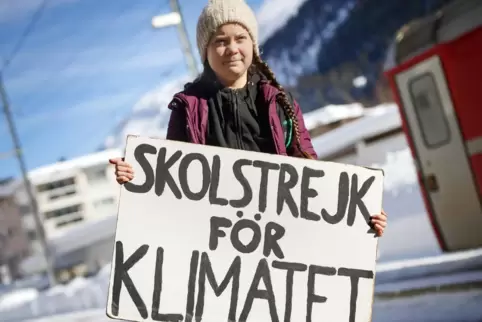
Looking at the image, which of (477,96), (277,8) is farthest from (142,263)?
(277,8)

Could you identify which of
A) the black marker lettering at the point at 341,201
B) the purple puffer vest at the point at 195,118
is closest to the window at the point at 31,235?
the purple puffer vest at the point at 195,118

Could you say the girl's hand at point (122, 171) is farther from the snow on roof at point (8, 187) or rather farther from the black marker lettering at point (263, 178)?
the snow on roof at point (8, 187)

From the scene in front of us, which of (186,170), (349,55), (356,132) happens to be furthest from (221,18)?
(349,55)

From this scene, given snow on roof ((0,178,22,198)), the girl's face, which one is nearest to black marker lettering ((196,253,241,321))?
the girl's face

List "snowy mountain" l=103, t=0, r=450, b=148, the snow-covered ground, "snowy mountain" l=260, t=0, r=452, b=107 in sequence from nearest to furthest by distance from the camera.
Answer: the snow-covered ground → "snowy mountain" l=260, t=0, r=452, b=107 → "snowy mountain" l=103, t=0, r=450, b=148

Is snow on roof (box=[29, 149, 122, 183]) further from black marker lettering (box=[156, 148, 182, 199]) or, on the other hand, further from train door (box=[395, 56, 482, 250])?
black marker lettering (box=[156, 148, 182, 199])

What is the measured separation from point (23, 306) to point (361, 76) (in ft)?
184

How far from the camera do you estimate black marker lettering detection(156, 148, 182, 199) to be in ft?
8.06

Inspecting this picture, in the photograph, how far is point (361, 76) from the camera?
6681 cm

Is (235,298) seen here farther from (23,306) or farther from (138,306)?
(23,306)

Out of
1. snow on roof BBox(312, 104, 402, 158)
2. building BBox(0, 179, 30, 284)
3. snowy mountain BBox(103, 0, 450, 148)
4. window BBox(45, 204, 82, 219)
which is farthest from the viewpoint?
snowy mountain BBox(103, 0, 450, 148)

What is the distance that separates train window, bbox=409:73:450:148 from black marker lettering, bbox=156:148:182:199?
5156mm

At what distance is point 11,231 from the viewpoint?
58.6m

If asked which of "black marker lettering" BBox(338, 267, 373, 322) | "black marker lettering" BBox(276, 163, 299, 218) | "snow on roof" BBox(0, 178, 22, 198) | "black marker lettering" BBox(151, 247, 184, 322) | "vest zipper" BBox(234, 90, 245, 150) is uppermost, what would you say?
"snow on roof" BBox(0, 178, 22, 198)
